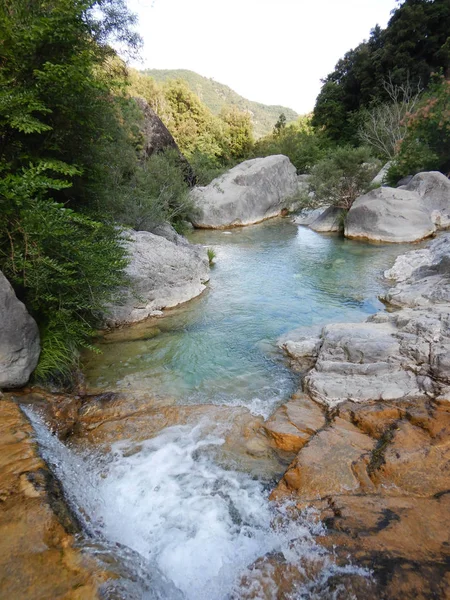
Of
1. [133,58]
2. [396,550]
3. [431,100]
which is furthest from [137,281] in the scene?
[431,100]

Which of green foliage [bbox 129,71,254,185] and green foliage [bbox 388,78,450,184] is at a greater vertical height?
green foliage [bbox 129,71,254,185]

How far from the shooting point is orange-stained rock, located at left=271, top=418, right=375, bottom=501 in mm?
3801

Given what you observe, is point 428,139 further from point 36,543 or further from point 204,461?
point 36,543

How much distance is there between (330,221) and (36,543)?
18.7m

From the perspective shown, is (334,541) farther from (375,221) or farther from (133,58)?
(375,221)

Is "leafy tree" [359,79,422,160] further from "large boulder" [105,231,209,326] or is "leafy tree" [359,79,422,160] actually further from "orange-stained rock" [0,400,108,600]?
"orange-stained rock" [0,400,108,600]

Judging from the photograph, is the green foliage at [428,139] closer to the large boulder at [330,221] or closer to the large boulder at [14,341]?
the large boulder at [330,221]

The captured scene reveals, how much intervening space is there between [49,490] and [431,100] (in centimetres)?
2379

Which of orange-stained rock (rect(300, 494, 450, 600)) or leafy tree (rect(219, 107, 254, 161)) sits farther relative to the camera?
leafy tree (rect(219, 107, 254, 161))

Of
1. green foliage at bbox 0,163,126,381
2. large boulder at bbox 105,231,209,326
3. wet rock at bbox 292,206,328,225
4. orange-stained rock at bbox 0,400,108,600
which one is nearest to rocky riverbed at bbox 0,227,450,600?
orange-stained rock at bbox 0,400,108,600

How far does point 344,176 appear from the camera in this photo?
1784 cm

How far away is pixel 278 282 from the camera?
11602 mm

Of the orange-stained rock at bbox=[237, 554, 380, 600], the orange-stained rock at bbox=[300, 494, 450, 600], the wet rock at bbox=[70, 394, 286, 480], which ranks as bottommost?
the wet rock at bbox=[70, 394, 286, 480]

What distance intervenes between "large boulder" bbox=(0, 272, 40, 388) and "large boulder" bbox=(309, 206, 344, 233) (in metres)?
16.5
